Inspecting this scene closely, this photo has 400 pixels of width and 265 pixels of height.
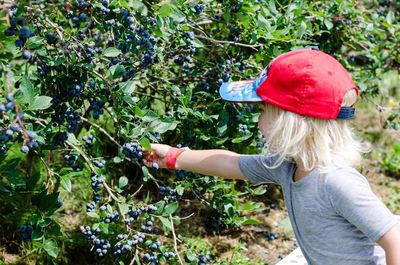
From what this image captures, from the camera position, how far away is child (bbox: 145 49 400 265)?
198 cm

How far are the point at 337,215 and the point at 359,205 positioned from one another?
14cm

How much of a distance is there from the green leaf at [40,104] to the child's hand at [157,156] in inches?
19.4

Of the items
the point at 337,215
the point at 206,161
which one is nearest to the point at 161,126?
the point at 206,161

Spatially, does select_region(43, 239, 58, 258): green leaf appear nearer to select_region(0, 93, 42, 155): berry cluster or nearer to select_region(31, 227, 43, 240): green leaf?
select_region(31, 227, 43, 240): green leaf

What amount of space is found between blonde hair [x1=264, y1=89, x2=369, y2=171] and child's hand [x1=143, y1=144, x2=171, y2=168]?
1.60 feet

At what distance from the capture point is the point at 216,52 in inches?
122

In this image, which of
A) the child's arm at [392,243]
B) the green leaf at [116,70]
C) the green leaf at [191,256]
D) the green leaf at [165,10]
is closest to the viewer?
the child's arm at [392,243]

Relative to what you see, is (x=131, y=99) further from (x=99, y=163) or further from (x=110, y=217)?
(x=110, y=217)

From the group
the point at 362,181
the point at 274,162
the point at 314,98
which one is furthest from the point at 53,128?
the point at 362,181

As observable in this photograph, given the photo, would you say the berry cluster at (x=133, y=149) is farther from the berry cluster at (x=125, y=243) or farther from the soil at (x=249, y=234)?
the soil at (x=249, y=234)

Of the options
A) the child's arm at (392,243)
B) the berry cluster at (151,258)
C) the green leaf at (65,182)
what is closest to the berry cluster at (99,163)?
the green leaf at (65,182)

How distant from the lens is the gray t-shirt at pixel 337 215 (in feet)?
6.32

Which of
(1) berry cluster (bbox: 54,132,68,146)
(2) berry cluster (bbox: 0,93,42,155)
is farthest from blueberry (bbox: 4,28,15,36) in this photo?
(1) berry cluster (bbox: 54,132,68,146)

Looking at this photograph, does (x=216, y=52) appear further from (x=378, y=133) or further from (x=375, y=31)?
(x=378, y=133)
